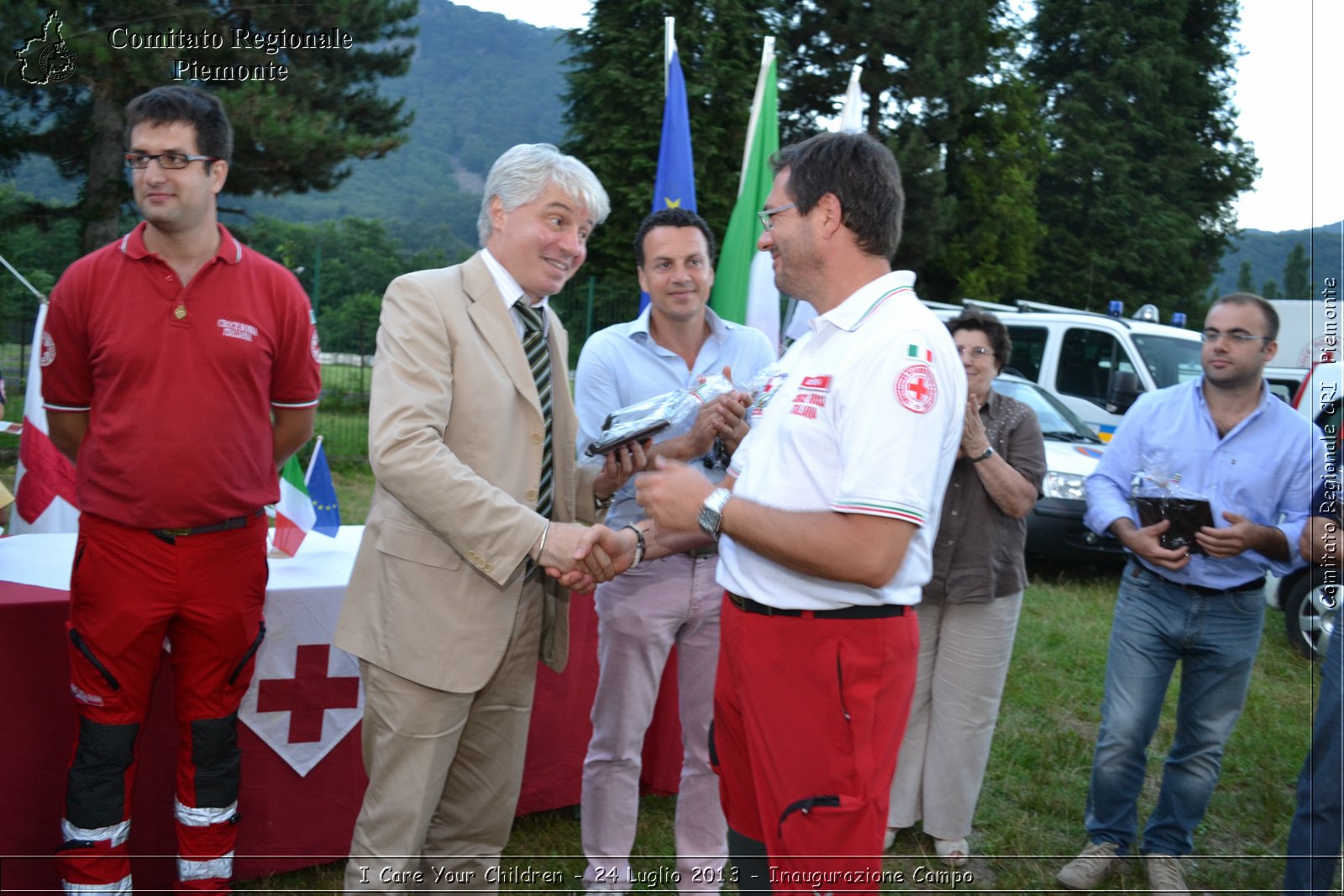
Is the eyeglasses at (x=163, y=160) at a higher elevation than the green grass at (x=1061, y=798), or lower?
higher

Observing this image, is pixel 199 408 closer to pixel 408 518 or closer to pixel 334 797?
pixel 408 518

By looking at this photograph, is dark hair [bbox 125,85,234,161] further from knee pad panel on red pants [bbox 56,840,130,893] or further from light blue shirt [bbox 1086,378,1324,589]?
light blue shirt [bbox 1086,378,1324,589]

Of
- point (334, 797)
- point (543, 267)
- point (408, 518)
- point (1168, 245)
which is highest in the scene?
point (1168, 245)

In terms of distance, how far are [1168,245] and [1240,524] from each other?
99.1 ft

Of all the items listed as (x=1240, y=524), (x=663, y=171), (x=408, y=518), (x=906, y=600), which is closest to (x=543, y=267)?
(x=408, y=518)

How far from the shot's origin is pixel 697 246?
3.34m

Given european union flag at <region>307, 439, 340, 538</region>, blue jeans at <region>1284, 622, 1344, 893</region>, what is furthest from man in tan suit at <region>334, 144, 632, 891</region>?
blue jeans at <region>1284, 622, 1344, 893</region>

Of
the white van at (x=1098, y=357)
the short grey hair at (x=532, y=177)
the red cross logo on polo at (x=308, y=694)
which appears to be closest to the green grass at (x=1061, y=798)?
the red cross logo on polo at (x=308, y=694)

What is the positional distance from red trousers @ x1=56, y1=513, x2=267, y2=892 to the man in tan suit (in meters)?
0.47

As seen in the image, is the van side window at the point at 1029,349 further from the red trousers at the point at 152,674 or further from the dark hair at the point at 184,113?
the red trousers at the point at 152,674

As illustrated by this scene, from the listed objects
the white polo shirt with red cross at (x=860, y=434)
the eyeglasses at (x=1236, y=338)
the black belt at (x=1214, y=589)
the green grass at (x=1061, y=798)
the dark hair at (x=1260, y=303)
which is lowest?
the green grass at (x=1061, y=798)

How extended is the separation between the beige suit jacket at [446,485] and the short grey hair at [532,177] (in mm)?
200

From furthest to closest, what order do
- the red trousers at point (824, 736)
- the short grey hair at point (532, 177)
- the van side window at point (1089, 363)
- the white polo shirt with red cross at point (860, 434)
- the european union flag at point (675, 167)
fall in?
the van side window at point (1089, 363), the european union flag at point (675, 167), the short grey hair at point (532, 177), the red trousers at point (824, 736), the white polo shirt with red cross at point (860, 434)

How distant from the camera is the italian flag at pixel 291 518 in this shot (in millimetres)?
3418
